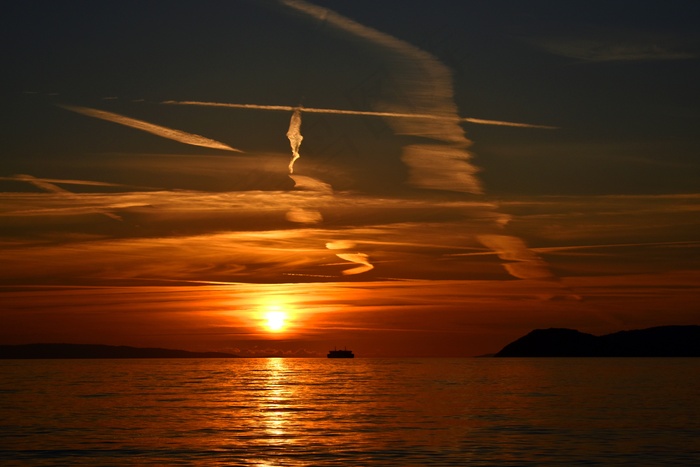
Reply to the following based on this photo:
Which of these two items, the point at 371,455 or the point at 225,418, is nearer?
the point at 371,455

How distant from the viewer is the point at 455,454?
211ft

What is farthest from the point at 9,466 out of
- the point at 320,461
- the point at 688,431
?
the point at 688,431

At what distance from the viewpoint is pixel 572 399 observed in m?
126

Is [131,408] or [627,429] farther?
[131,408]

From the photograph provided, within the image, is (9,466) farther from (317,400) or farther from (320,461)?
(317,400)

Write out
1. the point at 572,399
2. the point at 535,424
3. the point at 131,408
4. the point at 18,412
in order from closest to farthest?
the point at 535,424, the point at 18,412, the point at 131,408, the point at 572,399

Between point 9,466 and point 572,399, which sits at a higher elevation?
point 572,399

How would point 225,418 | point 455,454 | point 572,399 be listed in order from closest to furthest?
point 455,454
point 225,418
point 572,399

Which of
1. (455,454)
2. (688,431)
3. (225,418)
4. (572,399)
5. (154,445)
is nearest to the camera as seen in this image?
(455,454)

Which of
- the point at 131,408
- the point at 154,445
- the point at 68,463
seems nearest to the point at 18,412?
the point at 131,408

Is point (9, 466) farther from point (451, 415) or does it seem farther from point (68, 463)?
point (451, 415)

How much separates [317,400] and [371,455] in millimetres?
63927

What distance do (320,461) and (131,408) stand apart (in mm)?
53115

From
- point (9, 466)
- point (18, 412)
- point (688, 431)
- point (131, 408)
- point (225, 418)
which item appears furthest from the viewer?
point (131, 408)
